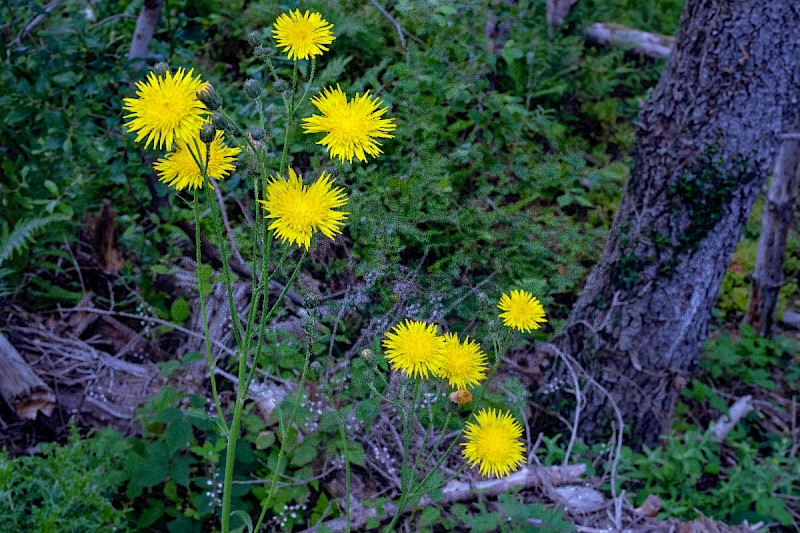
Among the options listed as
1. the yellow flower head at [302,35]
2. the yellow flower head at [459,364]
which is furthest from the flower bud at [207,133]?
the yellow flower head at [459,364]

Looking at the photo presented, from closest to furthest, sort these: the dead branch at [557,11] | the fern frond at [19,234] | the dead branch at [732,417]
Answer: the fern frond at [19,234], the dead branch at [732,417], the dead branch at [557,11]

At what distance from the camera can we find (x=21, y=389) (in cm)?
273

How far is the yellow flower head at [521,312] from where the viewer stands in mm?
1774

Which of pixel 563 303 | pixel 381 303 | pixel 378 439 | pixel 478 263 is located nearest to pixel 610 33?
pixel 563 303

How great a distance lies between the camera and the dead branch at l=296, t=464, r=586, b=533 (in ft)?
7.75

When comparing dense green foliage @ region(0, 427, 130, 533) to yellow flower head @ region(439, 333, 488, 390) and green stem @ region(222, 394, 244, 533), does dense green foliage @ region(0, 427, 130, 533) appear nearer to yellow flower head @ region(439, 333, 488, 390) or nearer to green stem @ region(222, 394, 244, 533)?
green stem @ region(222, 394, 244, 533)

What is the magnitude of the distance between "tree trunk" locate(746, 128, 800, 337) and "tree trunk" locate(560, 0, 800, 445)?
1079 millimetres

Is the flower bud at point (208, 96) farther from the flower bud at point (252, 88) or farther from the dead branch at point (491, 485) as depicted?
the dead branch at point (491, 485)

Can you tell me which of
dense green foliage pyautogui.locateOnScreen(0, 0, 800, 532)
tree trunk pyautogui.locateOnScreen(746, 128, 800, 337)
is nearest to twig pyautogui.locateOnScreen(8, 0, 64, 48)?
dense green foliage pyautogui.locateOnScreen(0, 0, 800, 532)

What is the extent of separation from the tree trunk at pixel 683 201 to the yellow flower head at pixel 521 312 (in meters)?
1.16

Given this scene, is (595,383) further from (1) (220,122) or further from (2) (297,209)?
(1) (220,122)

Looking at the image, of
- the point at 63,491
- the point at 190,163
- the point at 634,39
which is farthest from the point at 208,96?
the point at 634,39

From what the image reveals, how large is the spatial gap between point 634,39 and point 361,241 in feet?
10.9

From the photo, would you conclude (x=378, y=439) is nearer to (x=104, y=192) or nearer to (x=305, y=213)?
(x=305, y=213)
